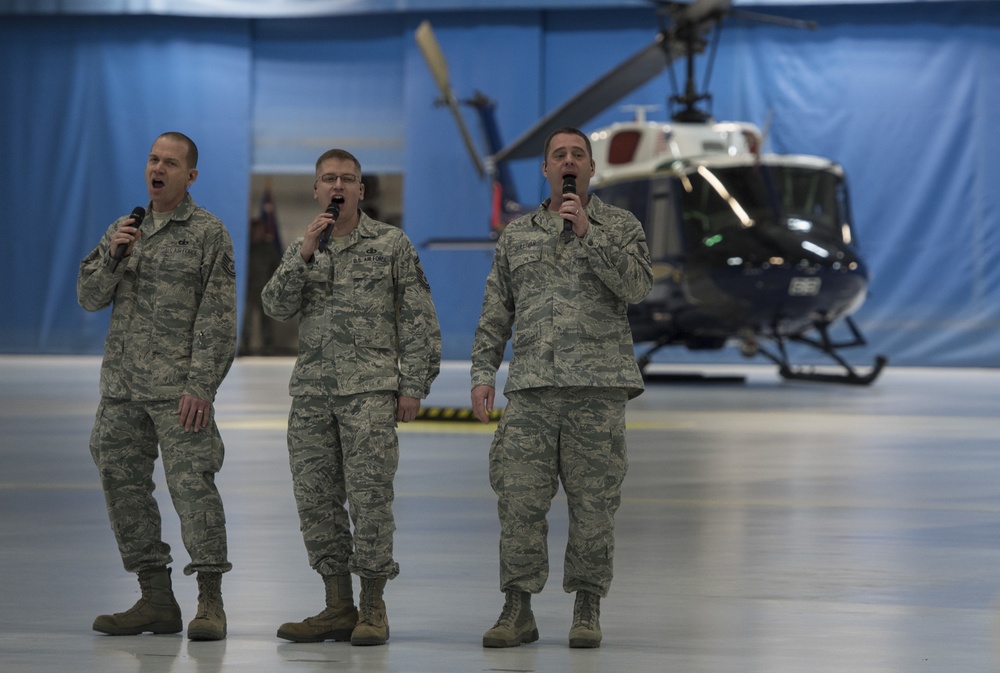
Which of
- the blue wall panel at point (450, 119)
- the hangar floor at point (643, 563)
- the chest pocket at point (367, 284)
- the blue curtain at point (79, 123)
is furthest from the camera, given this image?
the blue curtain at point (79, 123)

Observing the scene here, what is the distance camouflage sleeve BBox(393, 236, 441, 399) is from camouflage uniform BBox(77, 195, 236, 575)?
16.8 inches

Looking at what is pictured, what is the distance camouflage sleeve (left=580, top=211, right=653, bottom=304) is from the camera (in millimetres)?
3422

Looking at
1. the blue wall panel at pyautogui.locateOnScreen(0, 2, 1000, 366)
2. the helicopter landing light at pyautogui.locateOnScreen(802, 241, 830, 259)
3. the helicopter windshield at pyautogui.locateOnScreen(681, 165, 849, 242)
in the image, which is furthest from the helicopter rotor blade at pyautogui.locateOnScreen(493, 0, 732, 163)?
the blue wall panel at pyautogui.locateOnScreen(0, 2, 1000, 366)

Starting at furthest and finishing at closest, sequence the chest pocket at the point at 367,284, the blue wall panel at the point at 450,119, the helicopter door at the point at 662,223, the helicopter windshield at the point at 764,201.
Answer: the blue wall panel at the point at 450,119 → the helicopter door at the point at 662,223 → the helicopter windshield at the point at 764,201 → the chest pocket at the point at 367,284

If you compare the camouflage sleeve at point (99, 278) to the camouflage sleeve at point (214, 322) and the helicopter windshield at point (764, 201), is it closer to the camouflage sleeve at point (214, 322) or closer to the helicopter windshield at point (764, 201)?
the camouflage sleeve at point (214, 322)

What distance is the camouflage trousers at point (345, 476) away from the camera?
135 inches

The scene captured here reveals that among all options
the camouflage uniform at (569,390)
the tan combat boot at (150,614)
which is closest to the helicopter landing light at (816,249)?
the camouflage uniform at (569,390)

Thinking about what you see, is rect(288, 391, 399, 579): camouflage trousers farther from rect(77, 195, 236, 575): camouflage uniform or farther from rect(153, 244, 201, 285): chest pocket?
rect(153, 244, 201, 285): chest pocket

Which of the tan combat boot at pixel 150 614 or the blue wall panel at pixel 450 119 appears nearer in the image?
the tan combat boot at pixel 150 614

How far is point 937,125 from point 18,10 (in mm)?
14095

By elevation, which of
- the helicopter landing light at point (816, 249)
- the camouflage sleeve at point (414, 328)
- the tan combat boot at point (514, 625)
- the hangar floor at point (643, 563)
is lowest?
the hangar floor at point (643, 563)

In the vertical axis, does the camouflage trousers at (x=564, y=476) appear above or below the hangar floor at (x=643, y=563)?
above

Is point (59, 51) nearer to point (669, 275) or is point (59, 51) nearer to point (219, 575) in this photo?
point (669, 275)

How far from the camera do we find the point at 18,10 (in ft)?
72.8
